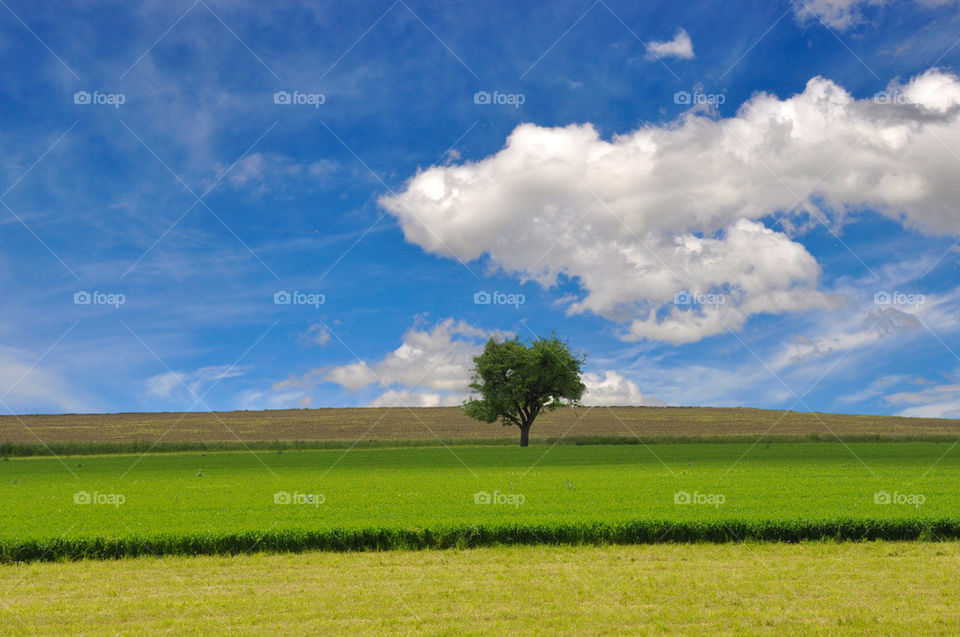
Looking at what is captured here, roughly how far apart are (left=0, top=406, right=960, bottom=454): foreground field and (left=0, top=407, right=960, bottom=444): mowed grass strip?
15cm

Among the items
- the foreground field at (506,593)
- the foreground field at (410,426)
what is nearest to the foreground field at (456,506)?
the foreground field at (506,593)

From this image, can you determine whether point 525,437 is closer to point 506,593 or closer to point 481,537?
point 481,537

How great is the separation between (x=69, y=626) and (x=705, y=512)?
15.5 m

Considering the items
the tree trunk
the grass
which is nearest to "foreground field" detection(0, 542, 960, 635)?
the grass

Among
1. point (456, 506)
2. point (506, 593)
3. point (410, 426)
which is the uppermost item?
point (410, 426)

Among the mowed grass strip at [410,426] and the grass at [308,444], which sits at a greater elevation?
the mowed grass strip at [410,426]

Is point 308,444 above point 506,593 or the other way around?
above

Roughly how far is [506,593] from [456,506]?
30.0 feet

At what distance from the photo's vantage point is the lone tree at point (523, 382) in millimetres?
76188

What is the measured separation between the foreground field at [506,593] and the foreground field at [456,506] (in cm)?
89

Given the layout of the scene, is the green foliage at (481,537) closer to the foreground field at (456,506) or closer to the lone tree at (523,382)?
the foreground field at (456,506)

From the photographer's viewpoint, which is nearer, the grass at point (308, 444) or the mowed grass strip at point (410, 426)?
the grass at point (308, 444)

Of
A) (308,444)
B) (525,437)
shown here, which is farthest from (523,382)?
(308,444)

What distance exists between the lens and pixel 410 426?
110 meters
